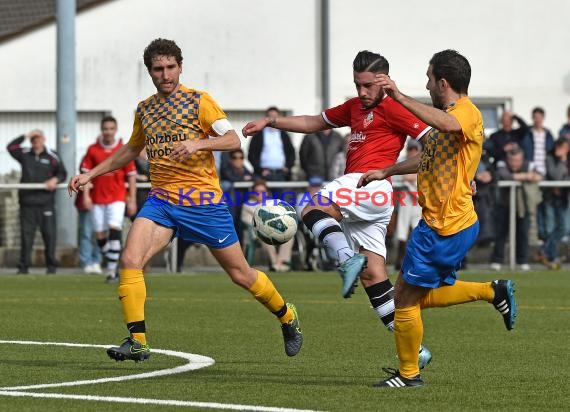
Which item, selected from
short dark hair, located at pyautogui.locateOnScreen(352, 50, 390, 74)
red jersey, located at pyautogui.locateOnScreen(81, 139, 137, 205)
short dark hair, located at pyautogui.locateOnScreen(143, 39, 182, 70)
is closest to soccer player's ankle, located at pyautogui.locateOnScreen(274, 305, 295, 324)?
short dark hair, located at pyautogui.locateOnScreen(352, 50, 390, 74)

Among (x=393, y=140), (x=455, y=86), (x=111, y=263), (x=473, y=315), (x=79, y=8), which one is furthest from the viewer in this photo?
(x=79, y=8)

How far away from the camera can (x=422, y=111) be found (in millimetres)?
8367

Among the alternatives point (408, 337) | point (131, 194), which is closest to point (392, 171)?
point (408, 337)

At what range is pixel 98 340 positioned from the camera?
39.1ft

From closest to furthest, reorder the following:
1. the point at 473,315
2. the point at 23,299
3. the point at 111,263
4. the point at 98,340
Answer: the point at 98,340 → the point at 473,315 → the point at 23,299 → the point at 111,263

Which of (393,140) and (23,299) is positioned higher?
(393,140)

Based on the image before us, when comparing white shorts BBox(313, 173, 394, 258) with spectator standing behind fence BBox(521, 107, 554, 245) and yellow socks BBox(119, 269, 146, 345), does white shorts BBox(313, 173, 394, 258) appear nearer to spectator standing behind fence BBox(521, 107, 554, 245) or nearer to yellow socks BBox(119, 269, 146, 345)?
yellow socks BBox(119, 269, 146, 345)

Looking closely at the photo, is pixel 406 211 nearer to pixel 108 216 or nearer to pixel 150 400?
pixel 108 216

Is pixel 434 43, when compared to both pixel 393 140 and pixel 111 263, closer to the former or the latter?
pixel 111 263

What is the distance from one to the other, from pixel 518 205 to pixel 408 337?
14089mm

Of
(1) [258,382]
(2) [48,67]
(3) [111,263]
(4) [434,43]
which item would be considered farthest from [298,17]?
(1) [258,382]

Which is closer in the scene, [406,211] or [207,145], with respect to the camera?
[207,145]

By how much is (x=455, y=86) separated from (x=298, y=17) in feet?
76.8

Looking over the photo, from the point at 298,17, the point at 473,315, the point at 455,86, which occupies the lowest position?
the point at 473,315
